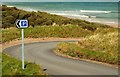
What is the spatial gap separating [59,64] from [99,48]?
15.9ft

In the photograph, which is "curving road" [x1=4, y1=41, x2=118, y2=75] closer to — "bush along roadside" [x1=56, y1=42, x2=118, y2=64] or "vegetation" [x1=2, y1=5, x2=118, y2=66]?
"bush along roadside" [x1=56, y1=42, x2=118, y2=64]

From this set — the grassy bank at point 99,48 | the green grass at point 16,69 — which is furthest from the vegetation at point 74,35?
the green grass at point 16,69

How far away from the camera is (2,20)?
59.3 metres

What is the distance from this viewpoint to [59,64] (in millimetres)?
24797

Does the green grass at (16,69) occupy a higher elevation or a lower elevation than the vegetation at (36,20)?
higher

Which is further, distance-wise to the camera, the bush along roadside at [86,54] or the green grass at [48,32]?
the green grass at [48,32]

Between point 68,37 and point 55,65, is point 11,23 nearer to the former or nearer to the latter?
point 68,37

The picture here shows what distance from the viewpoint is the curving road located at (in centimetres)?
2184

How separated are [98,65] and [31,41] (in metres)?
16.5

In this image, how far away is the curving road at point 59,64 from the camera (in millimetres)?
21844

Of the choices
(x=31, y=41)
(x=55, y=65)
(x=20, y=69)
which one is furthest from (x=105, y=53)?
(x=31, y=41)

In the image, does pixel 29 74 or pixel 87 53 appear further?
pixel 87 53

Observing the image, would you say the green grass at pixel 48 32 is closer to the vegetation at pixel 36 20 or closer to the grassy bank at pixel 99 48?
the vegetation at pixel 36 20

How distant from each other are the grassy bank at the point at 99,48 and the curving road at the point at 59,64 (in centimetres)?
97
